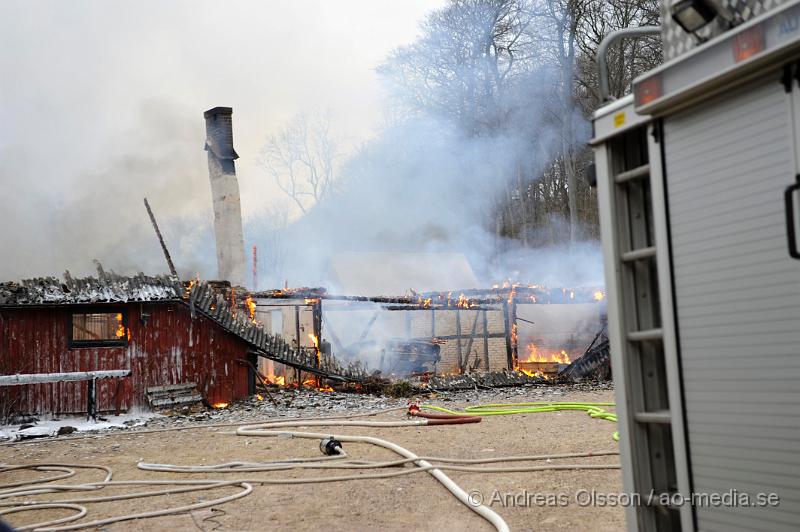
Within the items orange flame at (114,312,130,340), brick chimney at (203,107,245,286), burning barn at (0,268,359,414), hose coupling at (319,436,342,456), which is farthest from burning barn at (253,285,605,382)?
hose coupling at (319,436,342,456)

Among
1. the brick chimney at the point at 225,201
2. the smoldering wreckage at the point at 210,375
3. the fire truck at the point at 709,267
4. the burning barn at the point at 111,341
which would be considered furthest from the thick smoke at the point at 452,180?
the fire truck at the point at 709,267

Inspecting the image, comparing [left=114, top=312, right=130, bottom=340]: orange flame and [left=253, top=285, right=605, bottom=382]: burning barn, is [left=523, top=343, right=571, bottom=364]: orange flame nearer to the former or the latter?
[left=253, top=285, right=605, bottom=382]: burning barn

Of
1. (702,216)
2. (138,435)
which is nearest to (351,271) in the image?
(138,435)

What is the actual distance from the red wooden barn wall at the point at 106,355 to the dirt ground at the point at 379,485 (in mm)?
4047

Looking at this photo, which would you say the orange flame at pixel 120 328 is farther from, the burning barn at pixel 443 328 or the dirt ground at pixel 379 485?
the dirt ground at pixel 379 485

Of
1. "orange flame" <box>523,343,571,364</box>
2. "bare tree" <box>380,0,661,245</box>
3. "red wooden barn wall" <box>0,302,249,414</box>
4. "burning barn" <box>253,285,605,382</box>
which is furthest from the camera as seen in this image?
"bare tree" <box>380,0,661,245</box>

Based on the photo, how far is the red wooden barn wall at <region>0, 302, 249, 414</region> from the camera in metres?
14.9

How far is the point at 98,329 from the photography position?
50.5 ft

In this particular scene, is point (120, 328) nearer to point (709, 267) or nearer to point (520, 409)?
point (520, 409)

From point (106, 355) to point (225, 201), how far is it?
955cm

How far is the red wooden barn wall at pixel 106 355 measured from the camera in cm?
1493

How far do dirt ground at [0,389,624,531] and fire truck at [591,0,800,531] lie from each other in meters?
2.19

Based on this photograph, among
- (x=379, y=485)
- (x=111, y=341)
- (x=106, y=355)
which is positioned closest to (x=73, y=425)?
(x=106, y=355)

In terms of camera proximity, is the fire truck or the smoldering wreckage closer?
the fire truck
